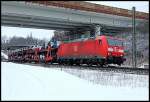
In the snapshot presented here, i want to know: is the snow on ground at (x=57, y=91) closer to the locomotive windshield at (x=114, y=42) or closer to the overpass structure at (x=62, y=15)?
the locomotive windshield at (x=114, y=42)

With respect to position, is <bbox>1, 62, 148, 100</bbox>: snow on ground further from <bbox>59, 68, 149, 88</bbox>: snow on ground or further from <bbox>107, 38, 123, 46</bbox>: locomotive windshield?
<bbox>107, 38, 123, 46</bbox>: locomotive windshield

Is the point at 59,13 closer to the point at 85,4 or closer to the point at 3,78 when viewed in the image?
the point at 85,4

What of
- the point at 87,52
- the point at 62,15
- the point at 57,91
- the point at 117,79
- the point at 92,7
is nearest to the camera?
the point at 57,91

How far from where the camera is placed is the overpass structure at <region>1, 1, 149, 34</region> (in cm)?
4582

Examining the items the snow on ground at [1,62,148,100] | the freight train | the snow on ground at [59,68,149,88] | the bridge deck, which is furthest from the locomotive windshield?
the bridge deck

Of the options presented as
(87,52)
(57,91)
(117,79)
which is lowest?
(117,79)

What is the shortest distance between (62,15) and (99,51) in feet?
70.3

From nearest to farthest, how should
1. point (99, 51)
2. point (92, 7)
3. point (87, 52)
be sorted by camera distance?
point (99, 51)
point (87, 52)
point (92, 7)

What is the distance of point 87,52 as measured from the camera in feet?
107

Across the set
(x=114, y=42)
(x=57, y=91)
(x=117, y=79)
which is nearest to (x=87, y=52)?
(x=114, y=42)

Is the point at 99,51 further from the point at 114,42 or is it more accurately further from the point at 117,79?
the point at 117,79

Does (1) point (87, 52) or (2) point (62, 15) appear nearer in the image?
(1) point (87, 52)

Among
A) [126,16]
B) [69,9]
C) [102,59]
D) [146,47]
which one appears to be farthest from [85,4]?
[102,59]

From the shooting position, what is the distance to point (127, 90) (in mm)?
14383
